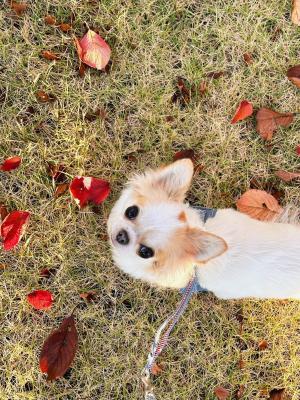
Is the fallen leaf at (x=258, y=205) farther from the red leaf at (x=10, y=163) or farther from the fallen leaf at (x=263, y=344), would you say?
the red leaf at (x=10, y=163)

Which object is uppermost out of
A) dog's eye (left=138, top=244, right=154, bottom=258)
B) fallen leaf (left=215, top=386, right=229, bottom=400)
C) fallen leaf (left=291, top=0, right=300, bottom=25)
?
fallen leaf (left=291, top=0, right=300, bottom=25)

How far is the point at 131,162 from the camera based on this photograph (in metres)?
3.46

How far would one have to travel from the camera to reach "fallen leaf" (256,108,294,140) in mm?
3545

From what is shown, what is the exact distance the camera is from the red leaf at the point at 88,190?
131 inches

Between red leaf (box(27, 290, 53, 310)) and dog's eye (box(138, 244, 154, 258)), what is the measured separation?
108 centimetres

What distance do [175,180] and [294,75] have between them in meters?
1.57

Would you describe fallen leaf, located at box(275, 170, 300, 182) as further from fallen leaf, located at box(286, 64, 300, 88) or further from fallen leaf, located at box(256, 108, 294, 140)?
fallen leaf, located at box(286, 64, 300, 88)

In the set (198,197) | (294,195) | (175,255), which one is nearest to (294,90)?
(294,195)

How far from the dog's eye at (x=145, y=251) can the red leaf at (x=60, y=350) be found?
1074 mm

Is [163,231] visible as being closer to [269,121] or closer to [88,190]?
[88,190]

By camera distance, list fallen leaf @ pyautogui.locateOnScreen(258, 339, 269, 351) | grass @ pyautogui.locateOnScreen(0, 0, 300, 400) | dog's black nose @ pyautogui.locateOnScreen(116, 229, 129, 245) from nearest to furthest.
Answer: dog's black nose @ pyautogui.locateOnScreen(116, 229, 129, 245) < grass @ pyautogui.locateOnScreen(0, 0, 300, 400) < fallen leaf @ pyautogui.locateOnScreen(258, 339, 269, 351)

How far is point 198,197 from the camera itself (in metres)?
3.53

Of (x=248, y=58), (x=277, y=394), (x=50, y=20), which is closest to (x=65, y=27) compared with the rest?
(x=50, y=20)

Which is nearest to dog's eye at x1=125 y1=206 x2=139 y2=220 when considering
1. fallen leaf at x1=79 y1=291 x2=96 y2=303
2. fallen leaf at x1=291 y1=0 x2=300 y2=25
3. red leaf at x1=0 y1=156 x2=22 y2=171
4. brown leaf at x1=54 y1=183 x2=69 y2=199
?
brown leaf at x1=54 y1=183 x2=69 y2=199
